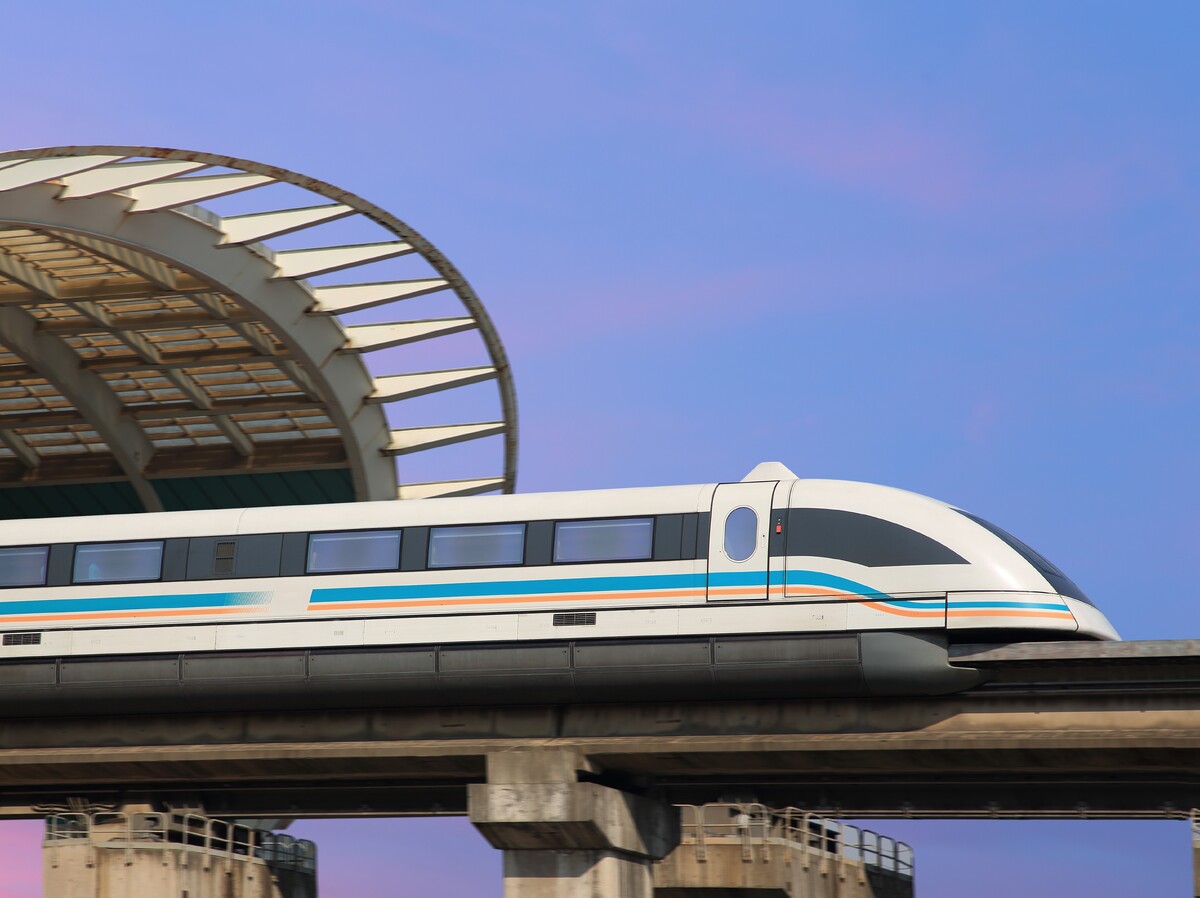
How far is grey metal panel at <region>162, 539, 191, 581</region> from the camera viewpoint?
2347cm

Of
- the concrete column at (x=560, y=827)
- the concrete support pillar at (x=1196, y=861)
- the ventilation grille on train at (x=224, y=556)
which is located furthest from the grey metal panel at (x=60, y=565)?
the concrete support pillar at (x=1196, y=861)

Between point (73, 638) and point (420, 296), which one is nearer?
point (73, 638)

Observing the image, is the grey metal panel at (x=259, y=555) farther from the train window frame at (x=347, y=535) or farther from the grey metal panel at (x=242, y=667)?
the grey metal panel at (x=242, y=667)

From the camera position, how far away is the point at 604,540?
21812mm

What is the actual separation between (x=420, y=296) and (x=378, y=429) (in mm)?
7321

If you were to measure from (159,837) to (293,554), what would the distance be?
6.43 meters

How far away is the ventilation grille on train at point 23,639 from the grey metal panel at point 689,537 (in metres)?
9.18

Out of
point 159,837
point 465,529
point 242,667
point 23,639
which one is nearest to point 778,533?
point 465,529

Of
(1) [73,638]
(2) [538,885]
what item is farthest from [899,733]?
(1) [73,638]

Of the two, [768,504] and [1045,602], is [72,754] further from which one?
[1045,602]

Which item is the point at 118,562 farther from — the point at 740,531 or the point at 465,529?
the point at 740,531

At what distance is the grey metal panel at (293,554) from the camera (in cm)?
2300

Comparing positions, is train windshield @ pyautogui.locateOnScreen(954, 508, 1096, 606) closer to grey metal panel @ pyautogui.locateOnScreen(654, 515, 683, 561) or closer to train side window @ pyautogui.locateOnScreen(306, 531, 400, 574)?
grey metal panel @ pyautogui.locateOnScreen(654, 515, 683, 561)

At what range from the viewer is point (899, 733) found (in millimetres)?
20891
